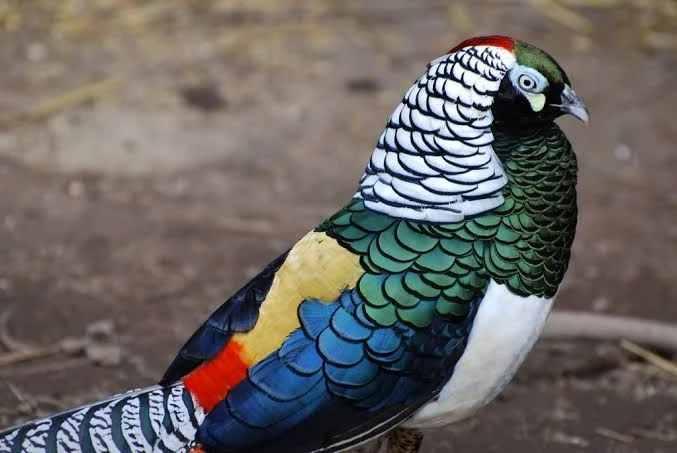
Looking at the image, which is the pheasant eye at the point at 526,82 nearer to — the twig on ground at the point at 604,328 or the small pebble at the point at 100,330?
the twig on ground at the point at 604,328

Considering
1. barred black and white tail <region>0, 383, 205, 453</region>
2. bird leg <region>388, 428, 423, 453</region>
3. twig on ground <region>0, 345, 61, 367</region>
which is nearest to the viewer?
barred black and white tail <region>0, 383, 205, 453</region>

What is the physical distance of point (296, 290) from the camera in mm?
2416

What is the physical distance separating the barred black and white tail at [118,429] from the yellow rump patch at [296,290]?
0.19 meters

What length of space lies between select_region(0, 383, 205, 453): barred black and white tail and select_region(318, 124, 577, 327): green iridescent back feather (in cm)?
44

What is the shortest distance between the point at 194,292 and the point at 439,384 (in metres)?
2.14

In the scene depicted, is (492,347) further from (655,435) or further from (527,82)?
(655,435)

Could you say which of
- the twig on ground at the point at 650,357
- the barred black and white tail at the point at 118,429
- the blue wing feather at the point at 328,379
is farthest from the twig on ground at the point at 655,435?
the barred black and white tail at the point at 118,429

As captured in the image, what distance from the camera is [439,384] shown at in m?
2.44

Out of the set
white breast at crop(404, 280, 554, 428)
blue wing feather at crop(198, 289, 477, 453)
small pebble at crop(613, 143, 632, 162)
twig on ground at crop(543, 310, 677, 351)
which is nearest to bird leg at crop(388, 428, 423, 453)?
white breast at crop(404, 280, 554, 428)

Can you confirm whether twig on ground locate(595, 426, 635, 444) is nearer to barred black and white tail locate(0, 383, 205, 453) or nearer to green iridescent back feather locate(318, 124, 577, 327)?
green iridescent back feather locate(318, 124, 577, 327)

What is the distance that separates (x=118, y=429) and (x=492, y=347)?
772 mm

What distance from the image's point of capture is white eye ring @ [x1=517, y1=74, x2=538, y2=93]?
2.41m

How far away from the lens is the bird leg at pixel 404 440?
A: 2672mm

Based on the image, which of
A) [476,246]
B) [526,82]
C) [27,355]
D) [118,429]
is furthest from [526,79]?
[27,355]
